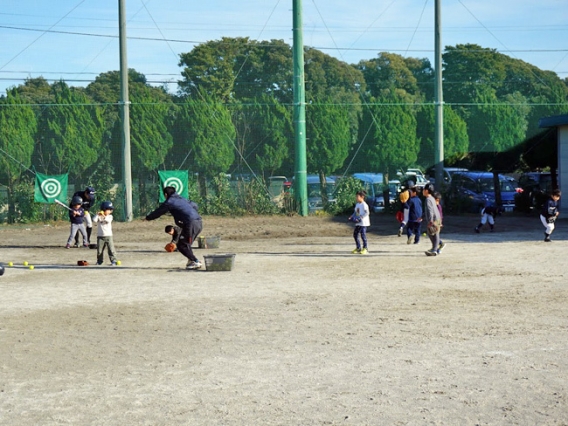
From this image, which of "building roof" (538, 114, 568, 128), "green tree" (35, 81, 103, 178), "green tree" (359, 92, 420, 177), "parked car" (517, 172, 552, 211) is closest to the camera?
"building roof" (538, 114, 568, 128)

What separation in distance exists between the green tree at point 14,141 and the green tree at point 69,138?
0.39 meters

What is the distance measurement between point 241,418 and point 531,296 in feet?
24.8

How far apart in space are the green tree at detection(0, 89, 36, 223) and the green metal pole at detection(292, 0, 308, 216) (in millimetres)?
9305

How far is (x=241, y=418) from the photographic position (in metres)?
7.12

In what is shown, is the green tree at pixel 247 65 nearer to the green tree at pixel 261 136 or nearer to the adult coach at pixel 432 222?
the green tree at pixel 261 136

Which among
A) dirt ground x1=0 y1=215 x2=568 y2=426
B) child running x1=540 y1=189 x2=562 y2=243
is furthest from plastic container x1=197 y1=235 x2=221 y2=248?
child running x1=540 y1=189 x2=562 y2=243

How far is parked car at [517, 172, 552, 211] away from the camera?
31359 millimetres

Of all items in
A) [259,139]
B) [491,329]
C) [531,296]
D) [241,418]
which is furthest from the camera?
[259,139]

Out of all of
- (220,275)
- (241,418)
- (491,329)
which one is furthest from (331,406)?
(220,275)

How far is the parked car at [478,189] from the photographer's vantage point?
32031mm

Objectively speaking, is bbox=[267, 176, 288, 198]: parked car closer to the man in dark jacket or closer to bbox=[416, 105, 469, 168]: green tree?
bbox=[416, 105, 469, 168]: green tree

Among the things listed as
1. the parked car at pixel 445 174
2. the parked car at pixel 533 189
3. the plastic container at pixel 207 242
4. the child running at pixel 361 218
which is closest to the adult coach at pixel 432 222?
the child running at pixel 361 218

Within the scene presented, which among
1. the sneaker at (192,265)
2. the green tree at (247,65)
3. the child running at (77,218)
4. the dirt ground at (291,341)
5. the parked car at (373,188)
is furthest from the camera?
the green tree at (247,65)

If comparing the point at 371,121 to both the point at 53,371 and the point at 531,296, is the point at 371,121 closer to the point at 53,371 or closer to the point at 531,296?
the point at 531,296
